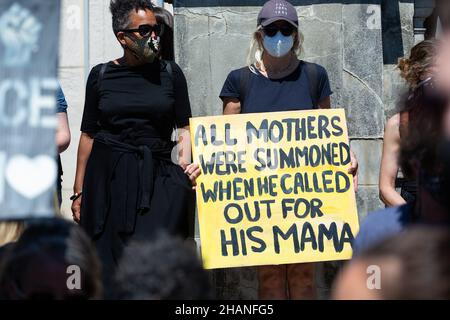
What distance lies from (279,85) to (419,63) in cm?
84

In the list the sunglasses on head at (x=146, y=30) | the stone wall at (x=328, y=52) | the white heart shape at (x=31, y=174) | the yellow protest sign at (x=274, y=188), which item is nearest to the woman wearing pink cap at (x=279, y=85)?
the yellow protest sign at (x=274, y=188)

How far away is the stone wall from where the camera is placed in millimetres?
6965

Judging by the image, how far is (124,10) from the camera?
568 centimetres

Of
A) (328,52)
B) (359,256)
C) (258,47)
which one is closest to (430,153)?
(359,256)

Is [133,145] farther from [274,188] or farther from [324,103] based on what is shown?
[324,103]

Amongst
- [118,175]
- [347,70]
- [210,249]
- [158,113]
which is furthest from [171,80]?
[347,70]

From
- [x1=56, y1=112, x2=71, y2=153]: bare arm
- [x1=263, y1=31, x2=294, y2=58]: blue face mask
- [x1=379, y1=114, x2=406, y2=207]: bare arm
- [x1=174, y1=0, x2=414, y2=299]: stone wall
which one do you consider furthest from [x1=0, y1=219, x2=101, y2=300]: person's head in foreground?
[x1=174, y1=0, x2=414, y2=299]: stone wall

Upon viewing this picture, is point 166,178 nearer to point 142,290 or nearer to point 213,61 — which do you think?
point 213,61

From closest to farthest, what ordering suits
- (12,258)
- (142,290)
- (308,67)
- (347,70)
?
(142,290), (12,258), (308,67), (347,70)

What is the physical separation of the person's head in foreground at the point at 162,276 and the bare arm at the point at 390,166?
8.46 feet

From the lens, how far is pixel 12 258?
114 inches

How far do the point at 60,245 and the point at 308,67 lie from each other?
3.31 metres

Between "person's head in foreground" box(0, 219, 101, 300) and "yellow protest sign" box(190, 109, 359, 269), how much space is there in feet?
9.01

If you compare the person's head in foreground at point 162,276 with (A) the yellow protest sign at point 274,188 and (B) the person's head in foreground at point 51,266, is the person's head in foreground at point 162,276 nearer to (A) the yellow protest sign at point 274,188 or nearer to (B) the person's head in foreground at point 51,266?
(B) the person's head in foreground at point 51,266
